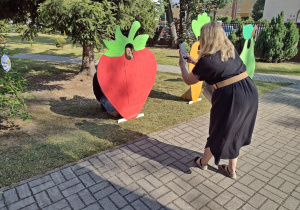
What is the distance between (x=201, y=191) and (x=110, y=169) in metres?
Result: 1.20

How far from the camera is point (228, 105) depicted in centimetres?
239

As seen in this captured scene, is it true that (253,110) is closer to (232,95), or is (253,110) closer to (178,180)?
(232,95)

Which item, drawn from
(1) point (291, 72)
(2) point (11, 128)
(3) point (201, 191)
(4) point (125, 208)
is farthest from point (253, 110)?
(1) point (291, 72)

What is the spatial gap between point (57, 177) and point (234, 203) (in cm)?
212

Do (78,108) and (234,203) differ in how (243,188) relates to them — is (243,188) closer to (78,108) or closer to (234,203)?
Result: (234,203)

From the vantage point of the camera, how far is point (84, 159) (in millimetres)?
3172

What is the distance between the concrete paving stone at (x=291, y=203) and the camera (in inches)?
95.5

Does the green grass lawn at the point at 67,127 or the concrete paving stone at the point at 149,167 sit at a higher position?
the green grass lawn at the point at 67,127

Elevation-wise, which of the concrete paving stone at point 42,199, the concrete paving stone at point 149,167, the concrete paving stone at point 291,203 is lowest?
the concrete paving stone at point 291,203

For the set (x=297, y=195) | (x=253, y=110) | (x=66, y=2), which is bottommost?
(x=297, y=195)

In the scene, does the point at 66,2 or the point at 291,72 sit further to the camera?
the point at 291,72

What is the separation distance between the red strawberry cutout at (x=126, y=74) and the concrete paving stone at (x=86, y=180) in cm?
160

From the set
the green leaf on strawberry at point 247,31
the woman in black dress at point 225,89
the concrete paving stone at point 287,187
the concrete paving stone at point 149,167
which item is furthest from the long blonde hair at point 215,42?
the green leaf on strawberry at point 247,31

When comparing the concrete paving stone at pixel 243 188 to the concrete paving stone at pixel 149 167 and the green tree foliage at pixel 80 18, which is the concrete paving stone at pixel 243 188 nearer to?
the concrete paving stone at pixel 149 167
